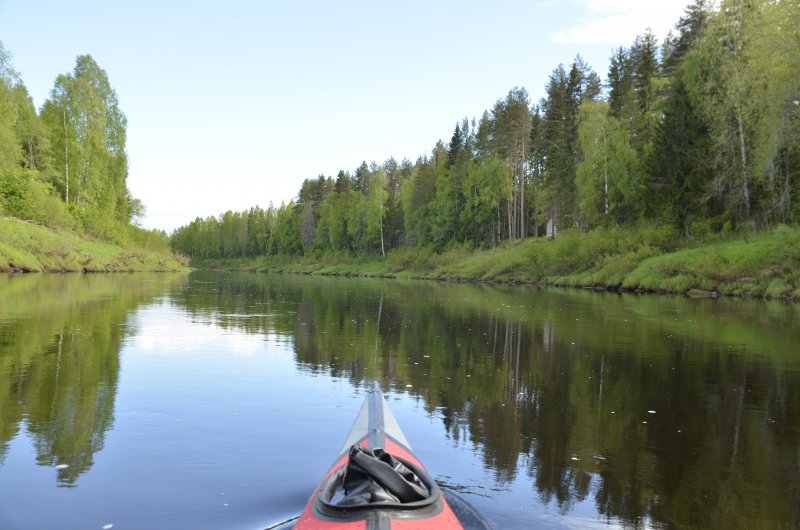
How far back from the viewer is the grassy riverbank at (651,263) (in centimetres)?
3064

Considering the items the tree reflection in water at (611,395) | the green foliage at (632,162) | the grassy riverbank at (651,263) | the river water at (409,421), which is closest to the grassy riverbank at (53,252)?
the green foliage at (632,162)

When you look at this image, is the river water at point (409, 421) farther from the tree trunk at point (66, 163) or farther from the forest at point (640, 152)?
the tree trunk at point (66, 163)

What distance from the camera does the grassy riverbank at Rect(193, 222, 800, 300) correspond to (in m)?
30.6

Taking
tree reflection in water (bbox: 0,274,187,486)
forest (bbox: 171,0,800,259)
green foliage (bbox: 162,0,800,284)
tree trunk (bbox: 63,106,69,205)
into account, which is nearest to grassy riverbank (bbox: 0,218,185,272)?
tree trunk (bbox: 63,106,69,205)

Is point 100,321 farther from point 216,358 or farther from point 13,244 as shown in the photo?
point 13,244

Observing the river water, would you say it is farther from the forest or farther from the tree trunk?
the tree trunk

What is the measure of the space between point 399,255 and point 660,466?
7860 centimetres

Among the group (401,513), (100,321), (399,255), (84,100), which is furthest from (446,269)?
(401,513)

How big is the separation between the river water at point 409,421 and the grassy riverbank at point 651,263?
16132 mm

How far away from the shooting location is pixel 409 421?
802cm

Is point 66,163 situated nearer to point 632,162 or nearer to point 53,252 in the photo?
point 53,252

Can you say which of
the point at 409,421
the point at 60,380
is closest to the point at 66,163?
the point at 60,380

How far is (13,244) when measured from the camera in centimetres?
4106

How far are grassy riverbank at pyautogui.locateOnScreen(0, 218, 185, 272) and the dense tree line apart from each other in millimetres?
1905
